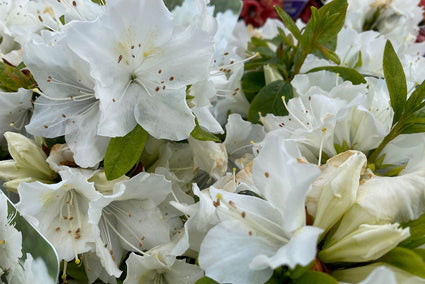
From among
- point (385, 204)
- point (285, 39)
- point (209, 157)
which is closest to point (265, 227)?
point (385, 204)

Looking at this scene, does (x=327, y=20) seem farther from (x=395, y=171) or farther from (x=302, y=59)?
(x=395, y=171)

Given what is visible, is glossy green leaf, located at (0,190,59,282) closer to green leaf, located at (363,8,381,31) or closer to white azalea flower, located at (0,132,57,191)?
white azalea flower, located at (0,132,57,191)

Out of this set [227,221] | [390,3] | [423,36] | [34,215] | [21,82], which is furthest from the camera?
[423,36]

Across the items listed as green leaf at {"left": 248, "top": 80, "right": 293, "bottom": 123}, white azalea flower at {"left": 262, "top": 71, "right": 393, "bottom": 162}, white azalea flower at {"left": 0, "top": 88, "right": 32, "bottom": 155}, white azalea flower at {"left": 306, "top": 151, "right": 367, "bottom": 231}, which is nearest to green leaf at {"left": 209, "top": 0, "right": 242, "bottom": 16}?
green leaf at {"left": 248, "top": 80, "right": 293, "bottom": 123}

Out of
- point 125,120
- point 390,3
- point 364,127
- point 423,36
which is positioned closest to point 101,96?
point 125,120

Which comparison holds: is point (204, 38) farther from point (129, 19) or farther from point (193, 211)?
A: point (193, 211)

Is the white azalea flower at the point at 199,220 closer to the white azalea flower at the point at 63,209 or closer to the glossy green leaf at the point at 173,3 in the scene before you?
the white azalea flower at the point at 63,209
